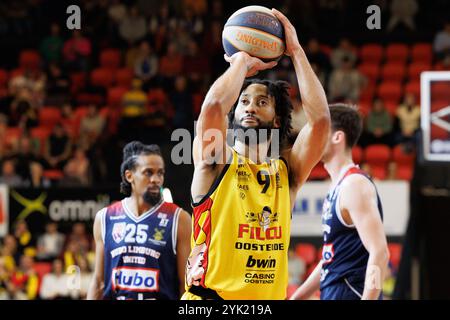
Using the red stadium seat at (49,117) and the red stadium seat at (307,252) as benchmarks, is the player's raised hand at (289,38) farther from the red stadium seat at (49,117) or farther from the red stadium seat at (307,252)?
the red stadium seat at (49,117)

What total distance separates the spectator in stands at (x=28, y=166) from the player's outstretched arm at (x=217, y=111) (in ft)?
29.8

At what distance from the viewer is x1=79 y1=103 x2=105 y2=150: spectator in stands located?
14133mm

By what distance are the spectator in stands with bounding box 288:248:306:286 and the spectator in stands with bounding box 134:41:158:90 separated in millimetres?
5318

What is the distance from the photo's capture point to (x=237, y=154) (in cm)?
461

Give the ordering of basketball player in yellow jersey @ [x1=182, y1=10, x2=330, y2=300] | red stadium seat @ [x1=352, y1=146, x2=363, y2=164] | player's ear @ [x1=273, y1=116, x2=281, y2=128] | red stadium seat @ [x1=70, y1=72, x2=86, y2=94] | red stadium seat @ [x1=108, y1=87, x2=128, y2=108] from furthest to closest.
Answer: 1. red stadium seat @ [x1=70, y1=72, x2=86, y2=94]
2. red stadium seat @ [x1=108, y1=87, x2=128, y2=108]
3. red stadium seat @ [x1=352, y1=146, x2=363, y2=164]
4. player's ear @ [x1=273, y1=116, x2=281, y2=128]
5. basketball player in yellow jersey @ [x1=182, y1=10, x2=330, y2=300]

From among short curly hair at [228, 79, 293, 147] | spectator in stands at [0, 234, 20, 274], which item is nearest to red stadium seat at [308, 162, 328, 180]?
spectator in stands at [0, 234, 20, 274]

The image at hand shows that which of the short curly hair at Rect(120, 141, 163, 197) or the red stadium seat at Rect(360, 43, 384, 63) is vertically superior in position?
the red stadium seat at Rect(360, 43, 384, 63)

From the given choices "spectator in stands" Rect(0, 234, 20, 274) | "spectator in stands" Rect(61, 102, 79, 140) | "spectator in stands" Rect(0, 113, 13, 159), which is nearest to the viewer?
"spectator in stands" Rect(0, 234, 20, 274)

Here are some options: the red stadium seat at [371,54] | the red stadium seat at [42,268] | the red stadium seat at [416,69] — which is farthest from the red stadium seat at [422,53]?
the red stadium seat at [42,268]

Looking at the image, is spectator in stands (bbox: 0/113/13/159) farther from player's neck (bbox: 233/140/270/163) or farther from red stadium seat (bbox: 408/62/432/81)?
player's neck (bbox: 233/140/270/163)

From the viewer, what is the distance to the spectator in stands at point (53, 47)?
1648cm

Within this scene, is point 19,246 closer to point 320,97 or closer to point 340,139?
point 340,139

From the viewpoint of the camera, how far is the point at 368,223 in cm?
560
